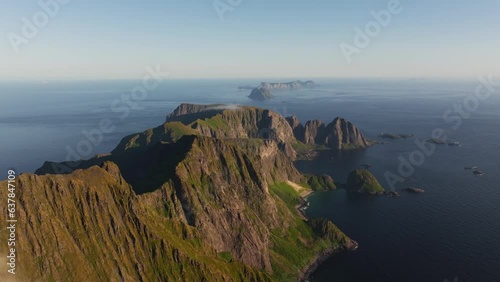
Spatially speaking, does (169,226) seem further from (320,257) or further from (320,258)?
(320,257)

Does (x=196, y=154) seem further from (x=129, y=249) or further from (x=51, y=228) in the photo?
(x=51, y=228)

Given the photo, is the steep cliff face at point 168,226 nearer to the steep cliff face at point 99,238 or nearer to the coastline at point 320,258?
the steep cliff face at point 99,238

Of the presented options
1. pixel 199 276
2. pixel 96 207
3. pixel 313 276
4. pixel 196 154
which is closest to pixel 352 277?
pixel 313 276

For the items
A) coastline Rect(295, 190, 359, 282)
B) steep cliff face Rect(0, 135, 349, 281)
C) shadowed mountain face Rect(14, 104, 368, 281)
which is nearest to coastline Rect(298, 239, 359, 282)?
coastline Rect(295, 190, 359, 282)

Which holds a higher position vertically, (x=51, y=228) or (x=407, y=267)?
(x=51, y=228)

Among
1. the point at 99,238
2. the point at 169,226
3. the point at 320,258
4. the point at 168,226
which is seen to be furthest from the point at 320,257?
the point at 99,238

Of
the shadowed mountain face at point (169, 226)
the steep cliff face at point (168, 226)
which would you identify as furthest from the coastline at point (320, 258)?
the steep cliff face at point (168, 226)
